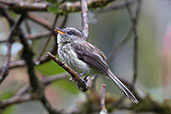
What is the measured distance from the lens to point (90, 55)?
3096 mm

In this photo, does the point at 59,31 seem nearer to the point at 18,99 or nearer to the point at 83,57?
the point at 83,57

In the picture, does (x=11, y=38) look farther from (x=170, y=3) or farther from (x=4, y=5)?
(x=170, y=3)

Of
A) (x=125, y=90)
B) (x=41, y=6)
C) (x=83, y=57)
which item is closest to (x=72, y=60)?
(x=83, y=57)

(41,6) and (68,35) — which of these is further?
(41,6)

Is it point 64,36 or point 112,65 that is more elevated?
point 64,36

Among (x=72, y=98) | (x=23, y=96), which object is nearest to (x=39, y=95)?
(x=23, y=96)

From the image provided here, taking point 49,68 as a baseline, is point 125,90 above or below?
above

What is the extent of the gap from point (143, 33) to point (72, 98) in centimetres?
227

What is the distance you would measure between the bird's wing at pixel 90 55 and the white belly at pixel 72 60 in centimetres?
4

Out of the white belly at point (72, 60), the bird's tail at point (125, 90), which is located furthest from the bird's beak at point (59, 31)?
the bird's tail at point (125, 90)

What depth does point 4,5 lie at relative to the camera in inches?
159

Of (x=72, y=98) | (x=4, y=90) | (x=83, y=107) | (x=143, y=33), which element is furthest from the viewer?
(x=143, y=33)

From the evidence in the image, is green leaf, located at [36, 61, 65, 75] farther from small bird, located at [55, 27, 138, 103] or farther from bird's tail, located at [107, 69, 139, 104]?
bird's tail, located at [107, 69, 139, 104]

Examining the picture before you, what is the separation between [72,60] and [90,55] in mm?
181
